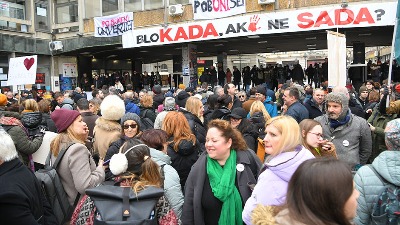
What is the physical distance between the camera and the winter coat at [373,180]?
2.68m

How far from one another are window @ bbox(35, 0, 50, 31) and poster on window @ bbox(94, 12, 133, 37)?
5867 millimetres

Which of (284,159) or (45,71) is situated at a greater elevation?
(45,71)

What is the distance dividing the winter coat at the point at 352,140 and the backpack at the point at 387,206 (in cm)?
192

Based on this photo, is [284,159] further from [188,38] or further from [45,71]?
[45,71]

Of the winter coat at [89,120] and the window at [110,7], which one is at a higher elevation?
the window at [110,7]

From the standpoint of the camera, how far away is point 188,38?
55.6 ft

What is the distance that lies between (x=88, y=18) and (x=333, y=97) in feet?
63.1

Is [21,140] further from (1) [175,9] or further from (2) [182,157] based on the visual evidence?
(1) [175,9]

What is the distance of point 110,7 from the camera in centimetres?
2120

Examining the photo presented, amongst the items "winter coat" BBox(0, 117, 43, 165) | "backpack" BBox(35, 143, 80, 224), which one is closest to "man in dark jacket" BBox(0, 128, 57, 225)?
"backpack" BBox(35, 143, 80, 224)

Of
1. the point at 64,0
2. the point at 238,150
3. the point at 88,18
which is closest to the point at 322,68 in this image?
the point at 88,18

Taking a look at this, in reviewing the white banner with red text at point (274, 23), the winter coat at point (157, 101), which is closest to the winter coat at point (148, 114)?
the winter coat at point (157, 101)

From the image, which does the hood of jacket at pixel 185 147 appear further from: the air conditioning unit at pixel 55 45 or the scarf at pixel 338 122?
the air conditioning unit at pixel 55 45

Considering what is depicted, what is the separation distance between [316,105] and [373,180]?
4.28 meters
